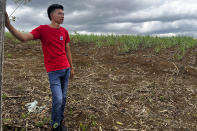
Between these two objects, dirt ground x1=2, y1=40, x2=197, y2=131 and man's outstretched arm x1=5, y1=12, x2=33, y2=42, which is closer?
man's outstretched arm x1=5, y1=12, x2=33, y2=42

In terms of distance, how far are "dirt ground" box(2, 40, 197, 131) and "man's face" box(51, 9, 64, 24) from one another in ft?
5.57

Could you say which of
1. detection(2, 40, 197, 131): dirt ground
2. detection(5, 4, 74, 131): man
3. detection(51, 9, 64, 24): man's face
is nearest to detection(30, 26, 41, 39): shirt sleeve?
detection(5, 4, 74, 131): man

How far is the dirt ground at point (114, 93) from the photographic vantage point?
3.43 meters

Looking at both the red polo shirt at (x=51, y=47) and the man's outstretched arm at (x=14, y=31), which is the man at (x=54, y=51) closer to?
the red polo shirt at (x=51, y=47)

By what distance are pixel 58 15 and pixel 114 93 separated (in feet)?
7.84

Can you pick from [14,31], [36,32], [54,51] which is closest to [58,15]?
[36,32]

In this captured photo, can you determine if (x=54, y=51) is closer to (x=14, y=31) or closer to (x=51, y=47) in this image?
(x=51, y=47)

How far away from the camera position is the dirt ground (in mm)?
3434

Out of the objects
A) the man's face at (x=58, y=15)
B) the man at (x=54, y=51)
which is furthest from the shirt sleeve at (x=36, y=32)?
the man's face at (x=58, y=15)

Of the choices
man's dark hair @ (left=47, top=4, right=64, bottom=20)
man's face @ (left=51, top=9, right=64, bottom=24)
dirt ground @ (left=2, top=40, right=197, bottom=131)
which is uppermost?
man's dark hair @ (left=47, top=4, right=64, bottom=20)

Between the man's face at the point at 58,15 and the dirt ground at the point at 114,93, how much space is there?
5.57ft

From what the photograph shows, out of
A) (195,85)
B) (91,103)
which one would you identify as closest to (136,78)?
(195,85)

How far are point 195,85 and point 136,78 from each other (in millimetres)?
1616

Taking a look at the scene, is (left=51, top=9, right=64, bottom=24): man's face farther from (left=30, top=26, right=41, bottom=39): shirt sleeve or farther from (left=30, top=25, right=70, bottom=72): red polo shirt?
(left=30, top=26, right=41, bottom=39): shirt sleeve
